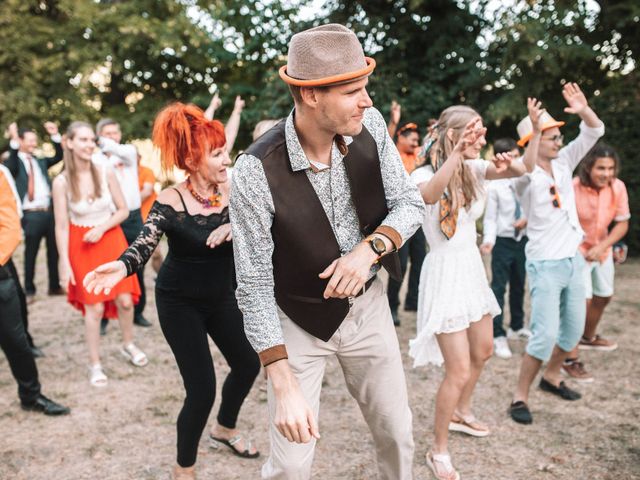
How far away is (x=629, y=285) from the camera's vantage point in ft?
27.0

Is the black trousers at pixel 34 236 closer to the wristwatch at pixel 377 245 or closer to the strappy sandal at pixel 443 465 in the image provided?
the strappy sandal at pixel 443 465

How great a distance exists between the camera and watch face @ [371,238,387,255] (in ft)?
6.55

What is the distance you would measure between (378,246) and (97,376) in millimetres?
3862

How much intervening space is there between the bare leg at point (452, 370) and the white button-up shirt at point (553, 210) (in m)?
1.14

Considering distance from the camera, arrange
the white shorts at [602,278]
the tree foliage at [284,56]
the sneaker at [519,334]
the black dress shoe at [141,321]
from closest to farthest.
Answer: the white shorts at [602,278]
the sneaker at [519,334]
the black dress shoe at [141,321]
the tree foliage at [284,56]

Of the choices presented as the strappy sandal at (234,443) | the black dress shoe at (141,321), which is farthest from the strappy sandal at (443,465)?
the black dress shoe at (141,321)

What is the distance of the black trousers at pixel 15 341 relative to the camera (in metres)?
4.03

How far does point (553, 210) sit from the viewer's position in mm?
4070

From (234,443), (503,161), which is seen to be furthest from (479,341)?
(234,443)

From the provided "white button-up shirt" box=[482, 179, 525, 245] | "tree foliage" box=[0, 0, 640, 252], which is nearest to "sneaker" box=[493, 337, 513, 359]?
"white button-up shirt" box=[482, 179, 525, 245]

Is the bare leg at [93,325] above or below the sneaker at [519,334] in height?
above

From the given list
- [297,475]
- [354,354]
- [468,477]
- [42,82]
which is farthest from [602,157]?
[42,82]

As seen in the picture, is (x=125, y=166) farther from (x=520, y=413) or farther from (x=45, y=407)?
(x=520, y=413)

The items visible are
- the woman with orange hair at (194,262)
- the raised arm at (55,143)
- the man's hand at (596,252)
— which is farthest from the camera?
the raised arm at (55,143)
